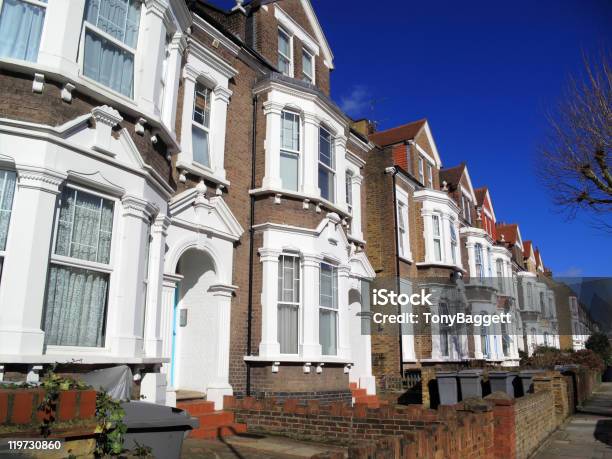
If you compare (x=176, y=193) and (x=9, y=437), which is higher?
(x=176, y=193)

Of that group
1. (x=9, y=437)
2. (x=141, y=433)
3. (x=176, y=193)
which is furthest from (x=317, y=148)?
(x=9, y=437)

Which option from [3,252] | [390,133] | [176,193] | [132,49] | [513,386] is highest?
[390,133]

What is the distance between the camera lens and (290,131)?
12.5 metres

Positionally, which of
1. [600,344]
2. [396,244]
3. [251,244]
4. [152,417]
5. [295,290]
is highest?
[396,244]

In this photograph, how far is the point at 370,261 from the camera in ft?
57.8

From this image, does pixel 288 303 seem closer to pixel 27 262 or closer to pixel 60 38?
pixel 27 262

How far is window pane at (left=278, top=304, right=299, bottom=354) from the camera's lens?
11.2m

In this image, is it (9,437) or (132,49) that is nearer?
(9,437)

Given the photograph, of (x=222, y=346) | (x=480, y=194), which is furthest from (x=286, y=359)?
(x=480, y=194)

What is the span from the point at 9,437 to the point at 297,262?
9.11 meters

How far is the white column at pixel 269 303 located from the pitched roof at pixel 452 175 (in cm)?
1864

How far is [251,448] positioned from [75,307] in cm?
317

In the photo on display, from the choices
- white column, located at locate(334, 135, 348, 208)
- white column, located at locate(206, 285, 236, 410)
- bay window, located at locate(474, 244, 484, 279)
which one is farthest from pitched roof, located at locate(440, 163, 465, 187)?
white column, located at locate(206, 285, 236, 410)

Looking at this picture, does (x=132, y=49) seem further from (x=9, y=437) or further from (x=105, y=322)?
(x=9, y=437)
